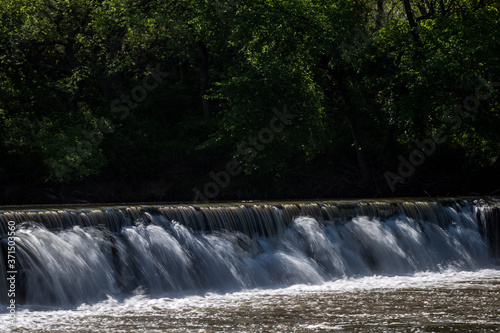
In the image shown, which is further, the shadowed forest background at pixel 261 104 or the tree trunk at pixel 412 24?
the tree trunk at pixel 412 24

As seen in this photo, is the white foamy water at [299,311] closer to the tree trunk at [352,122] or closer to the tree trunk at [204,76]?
the tree trunk at [352,122]

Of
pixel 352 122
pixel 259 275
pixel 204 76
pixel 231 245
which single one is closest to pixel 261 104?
pixel 352 122

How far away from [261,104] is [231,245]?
10828mm

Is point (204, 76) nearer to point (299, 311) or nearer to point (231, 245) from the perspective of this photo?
point (231, 245)

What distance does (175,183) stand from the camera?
2820 centimetres

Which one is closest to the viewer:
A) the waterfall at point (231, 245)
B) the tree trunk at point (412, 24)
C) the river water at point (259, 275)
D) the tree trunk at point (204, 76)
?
the river water at point (259, 275)

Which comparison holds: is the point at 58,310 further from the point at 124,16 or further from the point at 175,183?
the point at 124,16

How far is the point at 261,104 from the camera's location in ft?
83.7

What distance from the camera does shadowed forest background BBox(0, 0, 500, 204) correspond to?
24.4 metres

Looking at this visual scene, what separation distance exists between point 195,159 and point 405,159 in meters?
8.89

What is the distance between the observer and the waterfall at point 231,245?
42.1 ft

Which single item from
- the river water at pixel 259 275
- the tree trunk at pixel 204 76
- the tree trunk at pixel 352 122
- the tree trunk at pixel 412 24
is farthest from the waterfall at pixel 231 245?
the tree trunk at pixel 204 76

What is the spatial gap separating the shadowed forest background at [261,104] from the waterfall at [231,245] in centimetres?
614

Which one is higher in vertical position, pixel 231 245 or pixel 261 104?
pixel 261 104
